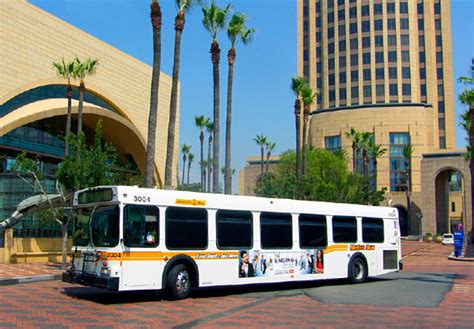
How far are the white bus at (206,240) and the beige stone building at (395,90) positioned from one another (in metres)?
65.8

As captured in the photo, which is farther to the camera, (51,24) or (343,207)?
(51,24)

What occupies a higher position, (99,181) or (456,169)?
(456,169)

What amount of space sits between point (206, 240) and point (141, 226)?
215cm

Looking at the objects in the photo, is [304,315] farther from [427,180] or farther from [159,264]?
[427,180]

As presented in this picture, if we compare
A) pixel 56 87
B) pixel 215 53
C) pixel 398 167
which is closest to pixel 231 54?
pixel 215 53

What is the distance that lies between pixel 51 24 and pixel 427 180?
2465 inches

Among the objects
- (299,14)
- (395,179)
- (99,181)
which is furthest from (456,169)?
(99,181)

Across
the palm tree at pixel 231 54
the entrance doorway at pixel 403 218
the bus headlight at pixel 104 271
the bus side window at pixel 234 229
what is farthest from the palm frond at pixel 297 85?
the entrance doorway at pixel 403 218

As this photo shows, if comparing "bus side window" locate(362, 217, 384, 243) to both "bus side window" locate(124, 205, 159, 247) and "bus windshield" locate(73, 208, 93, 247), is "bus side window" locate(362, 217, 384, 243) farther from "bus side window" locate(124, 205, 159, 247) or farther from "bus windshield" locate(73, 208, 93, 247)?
"bus windshield" locate(73, 208, 93, 247)

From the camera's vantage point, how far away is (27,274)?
818 inches

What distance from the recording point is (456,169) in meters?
80.5

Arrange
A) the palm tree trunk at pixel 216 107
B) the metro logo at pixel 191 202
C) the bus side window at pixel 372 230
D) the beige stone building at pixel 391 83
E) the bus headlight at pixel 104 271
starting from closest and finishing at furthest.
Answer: the bus headlight at pixel 104 271
the metro logo at pixel 191 202
the bus side window at pixel 372 230
the palm tree trunk at pixel 216 107
the beige stone building at pixel 391 83

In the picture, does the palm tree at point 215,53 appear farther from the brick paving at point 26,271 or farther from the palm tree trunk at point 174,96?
the brick paving at point 26,271

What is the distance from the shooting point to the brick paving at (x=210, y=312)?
10.8 m
